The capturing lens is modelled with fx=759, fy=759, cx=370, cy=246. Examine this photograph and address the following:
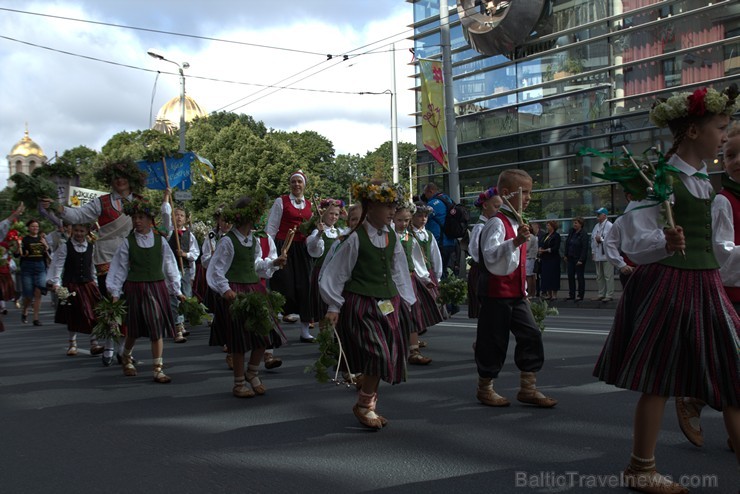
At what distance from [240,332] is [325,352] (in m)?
1.93

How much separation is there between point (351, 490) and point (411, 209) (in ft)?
16.2

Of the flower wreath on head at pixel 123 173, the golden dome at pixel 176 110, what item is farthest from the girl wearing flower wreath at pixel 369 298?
the golden dome at pixel 176 110

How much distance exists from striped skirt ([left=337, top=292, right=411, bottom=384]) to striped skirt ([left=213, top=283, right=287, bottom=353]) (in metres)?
1.76

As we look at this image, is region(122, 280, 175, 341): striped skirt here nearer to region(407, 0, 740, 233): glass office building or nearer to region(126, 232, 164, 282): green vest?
region(126, 232, 164, 282): green vest

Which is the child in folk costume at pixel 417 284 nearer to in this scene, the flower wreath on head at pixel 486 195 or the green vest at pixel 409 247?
the green vest at pixel 409 247

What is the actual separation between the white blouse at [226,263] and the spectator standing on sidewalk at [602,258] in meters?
9.96

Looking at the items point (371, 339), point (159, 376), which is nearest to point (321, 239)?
point (159, 376)

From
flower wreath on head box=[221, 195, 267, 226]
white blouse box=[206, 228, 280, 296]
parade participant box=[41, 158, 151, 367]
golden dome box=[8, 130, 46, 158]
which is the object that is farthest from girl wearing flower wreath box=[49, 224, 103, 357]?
golden dome box=[8, 130, 46, 158]

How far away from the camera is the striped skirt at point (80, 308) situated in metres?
10.9

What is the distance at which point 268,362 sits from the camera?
8.98 meters

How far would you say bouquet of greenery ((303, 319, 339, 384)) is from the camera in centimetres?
582

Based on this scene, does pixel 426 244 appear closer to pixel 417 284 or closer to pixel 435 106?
pixel 417 284

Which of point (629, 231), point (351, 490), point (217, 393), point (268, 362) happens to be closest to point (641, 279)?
point (629, 231)

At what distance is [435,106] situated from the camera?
1992cm
